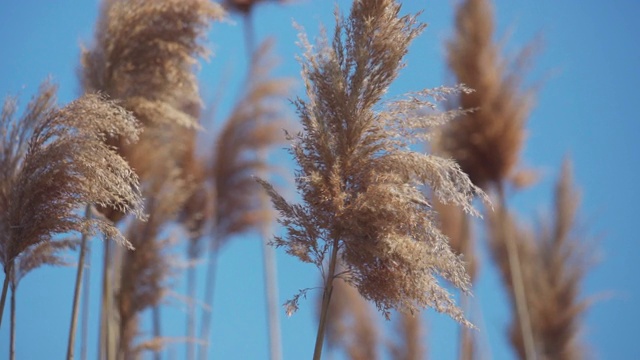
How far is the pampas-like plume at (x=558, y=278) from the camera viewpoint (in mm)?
7539

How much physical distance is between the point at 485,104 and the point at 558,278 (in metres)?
2.52

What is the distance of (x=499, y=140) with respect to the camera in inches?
230

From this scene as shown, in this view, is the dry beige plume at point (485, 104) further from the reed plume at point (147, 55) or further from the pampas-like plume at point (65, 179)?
the pampas-like plume at point (65, 179)

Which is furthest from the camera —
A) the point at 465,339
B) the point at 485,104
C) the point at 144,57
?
the point at 465,339

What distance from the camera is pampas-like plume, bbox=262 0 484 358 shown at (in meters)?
3.63

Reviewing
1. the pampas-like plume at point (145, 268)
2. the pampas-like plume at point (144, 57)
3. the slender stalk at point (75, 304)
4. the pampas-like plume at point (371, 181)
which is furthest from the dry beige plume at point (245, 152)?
the pampas-like plume at point (371, 181)

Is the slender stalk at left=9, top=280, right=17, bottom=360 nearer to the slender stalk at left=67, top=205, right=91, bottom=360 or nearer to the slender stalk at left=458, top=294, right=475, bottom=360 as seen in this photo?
the slender stalk at left=67, top=205, right=91, bottom=360

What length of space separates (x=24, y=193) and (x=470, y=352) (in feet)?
Result: 15.9

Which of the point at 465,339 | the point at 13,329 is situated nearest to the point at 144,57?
the point at 13,329

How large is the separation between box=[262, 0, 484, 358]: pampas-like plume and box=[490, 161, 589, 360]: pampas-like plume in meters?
4.05

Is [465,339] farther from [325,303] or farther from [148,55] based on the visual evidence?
[148,55]

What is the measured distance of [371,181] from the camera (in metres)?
3.70

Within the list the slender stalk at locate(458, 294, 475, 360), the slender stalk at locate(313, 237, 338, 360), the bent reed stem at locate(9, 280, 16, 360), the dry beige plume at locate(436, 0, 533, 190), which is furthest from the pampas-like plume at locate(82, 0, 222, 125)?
the slender stalk at locate(458, 294, 475, 360)

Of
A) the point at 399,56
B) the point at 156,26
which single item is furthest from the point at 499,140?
the point at 156,26
